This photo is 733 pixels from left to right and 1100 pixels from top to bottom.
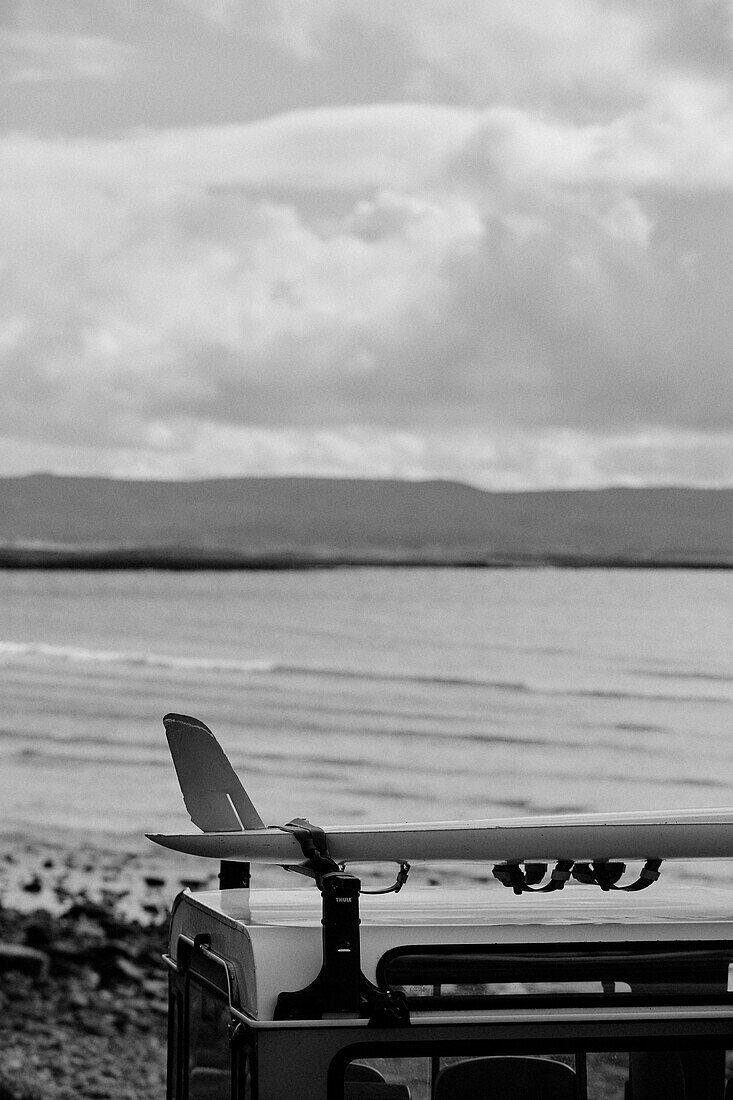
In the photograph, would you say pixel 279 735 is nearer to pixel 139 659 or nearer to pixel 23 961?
pixel 139 659

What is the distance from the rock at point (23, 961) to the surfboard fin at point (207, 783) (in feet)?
37.9

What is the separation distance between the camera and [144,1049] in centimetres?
1273

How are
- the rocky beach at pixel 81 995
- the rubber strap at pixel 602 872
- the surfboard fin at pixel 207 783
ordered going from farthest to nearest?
the rocky beach at pixel 81 995
the surfboard fin at pixel 207 783
the rubber strap at pixel 602 872

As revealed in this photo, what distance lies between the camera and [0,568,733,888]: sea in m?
41.1

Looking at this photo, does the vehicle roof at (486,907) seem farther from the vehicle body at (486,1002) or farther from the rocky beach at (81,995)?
the rocky beach at (81,995)

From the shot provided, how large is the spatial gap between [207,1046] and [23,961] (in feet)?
38.7

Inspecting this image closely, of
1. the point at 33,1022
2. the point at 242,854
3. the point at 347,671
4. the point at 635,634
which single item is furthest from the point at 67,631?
the point at 242,854

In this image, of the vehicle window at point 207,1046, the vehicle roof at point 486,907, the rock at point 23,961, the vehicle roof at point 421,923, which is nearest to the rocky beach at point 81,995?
the rock at point 23,961

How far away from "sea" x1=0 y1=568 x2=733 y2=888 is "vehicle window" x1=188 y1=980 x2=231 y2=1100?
27.1 m

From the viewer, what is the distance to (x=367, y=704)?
6038cm

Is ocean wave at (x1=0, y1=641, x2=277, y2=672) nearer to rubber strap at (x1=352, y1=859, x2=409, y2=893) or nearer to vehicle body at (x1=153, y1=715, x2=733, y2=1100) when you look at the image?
rubber strap at (x1=352, y1=859, x2=409, y2=893)

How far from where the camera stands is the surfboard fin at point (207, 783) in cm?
397

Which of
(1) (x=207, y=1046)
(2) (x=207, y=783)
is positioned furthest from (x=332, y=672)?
(1) (x=207, y=1046)

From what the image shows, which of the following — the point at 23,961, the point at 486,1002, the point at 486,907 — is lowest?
the point at 23,961
